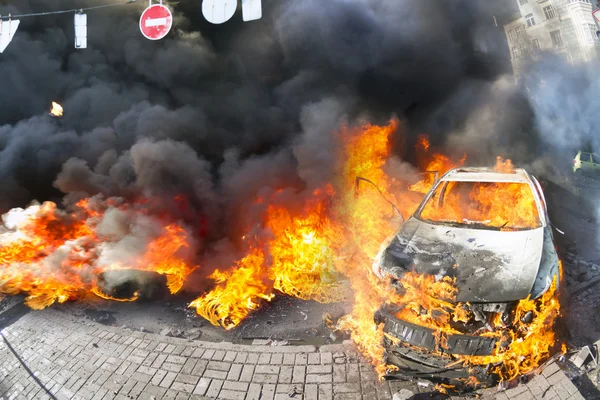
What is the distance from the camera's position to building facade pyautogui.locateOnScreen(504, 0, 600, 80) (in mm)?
10758

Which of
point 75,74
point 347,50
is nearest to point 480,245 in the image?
point 347,50

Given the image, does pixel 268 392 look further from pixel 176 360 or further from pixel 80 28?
pixel 80 28

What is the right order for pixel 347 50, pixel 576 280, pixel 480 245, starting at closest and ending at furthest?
pixel 480 245 → pixel 576 280 → pixel 347 50

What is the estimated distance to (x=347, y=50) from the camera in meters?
9.25

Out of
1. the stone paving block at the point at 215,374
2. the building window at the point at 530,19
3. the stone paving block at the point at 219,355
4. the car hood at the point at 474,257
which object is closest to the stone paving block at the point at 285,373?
the stone paving block at the point at 215,374

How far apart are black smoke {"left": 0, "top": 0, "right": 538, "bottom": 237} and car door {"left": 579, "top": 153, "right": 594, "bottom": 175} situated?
2123mm

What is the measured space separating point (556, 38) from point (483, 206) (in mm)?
12285

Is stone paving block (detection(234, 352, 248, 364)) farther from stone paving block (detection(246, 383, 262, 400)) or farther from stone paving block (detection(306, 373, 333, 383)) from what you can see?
stone paving block (detection(306, 373, 333, 383))

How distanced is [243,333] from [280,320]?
0.61 meters

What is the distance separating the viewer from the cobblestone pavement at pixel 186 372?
147 inches

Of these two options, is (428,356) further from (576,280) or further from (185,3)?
(185,3)

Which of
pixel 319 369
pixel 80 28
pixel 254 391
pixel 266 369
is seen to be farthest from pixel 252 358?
pixel 80 28

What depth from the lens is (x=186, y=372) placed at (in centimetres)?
424

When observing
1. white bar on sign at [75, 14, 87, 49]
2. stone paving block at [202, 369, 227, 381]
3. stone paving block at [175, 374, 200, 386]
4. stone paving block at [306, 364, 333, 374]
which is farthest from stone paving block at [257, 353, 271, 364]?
white bar on sign at [75, 14, 87, 49]
